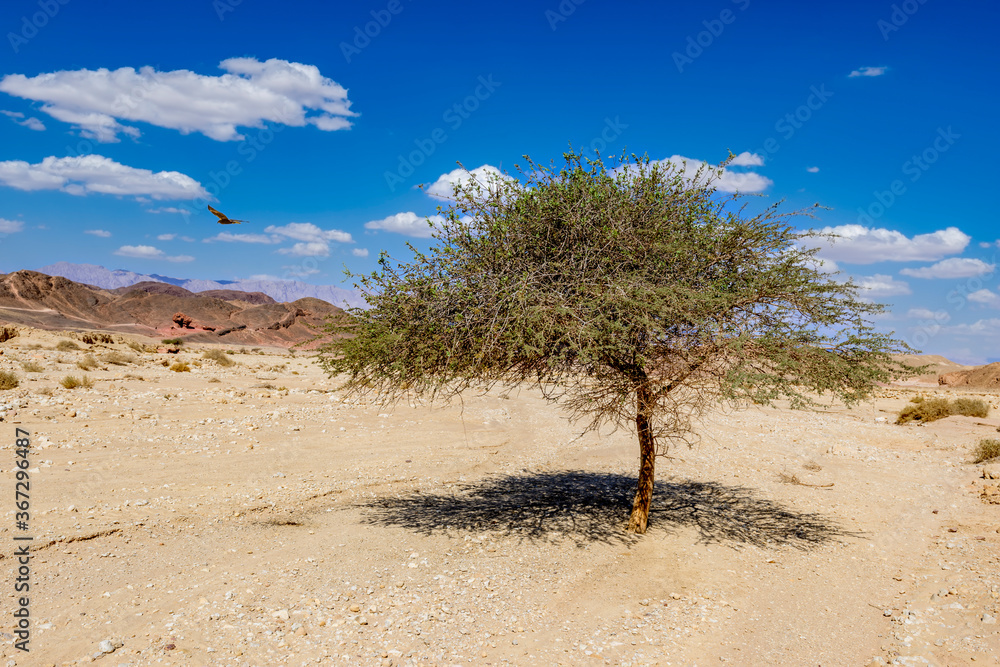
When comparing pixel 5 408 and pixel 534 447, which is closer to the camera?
pixel 5 408

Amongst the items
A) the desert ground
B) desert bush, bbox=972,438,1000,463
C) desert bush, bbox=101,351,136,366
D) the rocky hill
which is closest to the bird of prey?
the desert ground

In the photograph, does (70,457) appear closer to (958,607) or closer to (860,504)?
(958,607)

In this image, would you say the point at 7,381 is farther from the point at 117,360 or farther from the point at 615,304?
the point at 615,304

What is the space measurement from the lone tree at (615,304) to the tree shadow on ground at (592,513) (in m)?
2.80

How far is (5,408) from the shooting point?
15875 mm

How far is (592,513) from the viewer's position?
11.2 metres

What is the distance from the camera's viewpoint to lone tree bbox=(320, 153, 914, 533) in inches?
301

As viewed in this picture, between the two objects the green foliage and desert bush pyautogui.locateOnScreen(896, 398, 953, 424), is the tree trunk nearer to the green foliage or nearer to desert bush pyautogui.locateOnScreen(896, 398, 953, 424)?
the green foliage

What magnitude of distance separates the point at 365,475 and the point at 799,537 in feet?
29.3

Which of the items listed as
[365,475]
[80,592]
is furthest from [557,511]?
[80,592]

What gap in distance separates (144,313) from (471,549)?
354ft

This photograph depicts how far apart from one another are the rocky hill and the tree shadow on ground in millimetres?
73144

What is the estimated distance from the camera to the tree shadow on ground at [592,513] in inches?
400

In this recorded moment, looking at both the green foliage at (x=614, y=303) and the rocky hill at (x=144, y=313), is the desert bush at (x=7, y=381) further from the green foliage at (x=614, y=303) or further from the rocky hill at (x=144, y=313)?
the rocky hill at (x=144, y=313)
